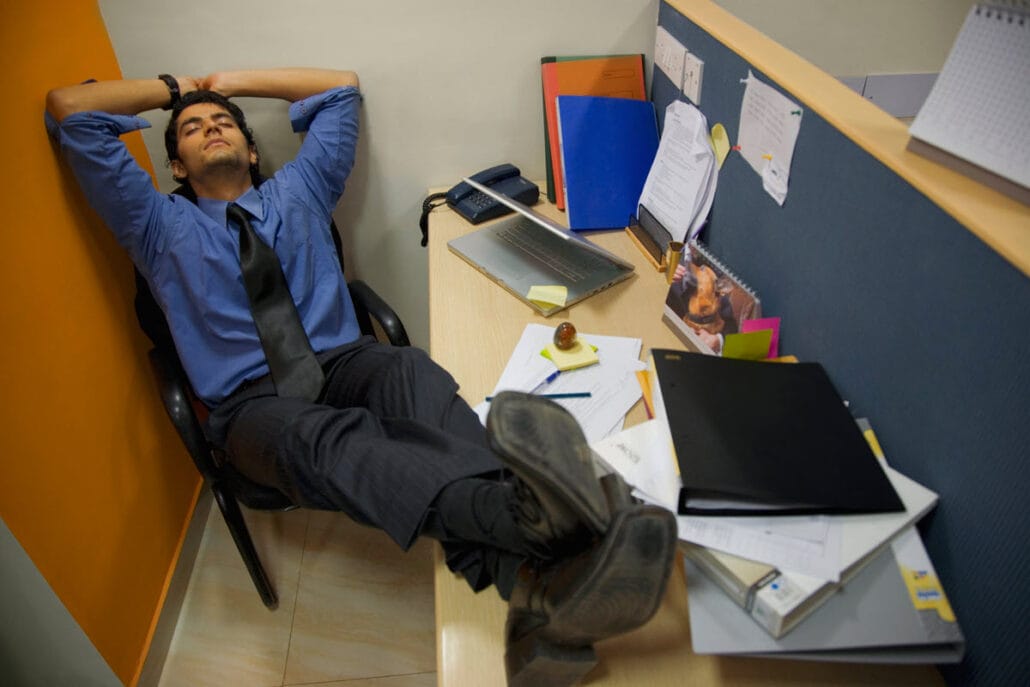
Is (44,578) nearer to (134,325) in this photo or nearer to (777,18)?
(134,325)

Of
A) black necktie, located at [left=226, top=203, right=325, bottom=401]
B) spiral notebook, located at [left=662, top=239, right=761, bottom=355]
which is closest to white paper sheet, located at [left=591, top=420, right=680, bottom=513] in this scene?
spiral notebook, located at [left=662, top=239, right=761, bottom=355]

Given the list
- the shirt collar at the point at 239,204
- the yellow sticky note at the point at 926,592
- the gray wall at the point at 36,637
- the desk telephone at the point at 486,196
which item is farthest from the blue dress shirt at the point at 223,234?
the yellow sticky note at the point at 926,592

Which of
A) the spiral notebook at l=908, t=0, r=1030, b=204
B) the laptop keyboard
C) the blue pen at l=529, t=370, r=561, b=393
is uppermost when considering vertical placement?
the spiral notebook at l=908, t=0, r=1030, b=204

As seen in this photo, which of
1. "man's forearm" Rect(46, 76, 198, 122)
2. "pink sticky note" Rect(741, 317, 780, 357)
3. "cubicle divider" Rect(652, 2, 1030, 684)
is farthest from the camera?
"man's forearm" Rect(46, 76, 198, 122)

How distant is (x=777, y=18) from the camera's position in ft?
5.45

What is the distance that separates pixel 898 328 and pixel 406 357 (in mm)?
892

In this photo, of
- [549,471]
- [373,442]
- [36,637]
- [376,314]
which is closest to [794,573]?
[549,471]

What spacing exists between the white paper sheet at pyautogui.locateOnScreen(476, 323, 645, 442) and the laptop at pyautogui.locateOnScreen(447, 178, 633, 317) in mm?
131

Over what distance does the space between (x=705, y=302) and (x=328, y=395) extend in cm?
86

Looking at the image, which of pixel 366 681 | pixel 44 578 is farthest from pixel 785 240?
pixel 44 578

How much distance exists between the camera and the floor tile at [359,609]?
154 centimetres

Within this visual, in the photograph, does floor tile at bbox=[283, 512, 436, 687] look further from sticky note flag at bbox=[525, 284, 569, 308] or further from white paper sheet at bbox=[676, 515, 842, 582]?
white paper sheet at bbox=[676, 515, 842, 582]

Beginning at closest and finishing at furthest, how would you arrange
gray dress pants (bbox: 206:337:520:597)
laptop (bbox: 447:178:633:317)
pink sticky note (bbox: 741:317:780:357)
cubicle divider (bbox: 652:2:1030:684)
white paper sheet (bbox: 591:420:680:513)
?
cubicle divider (bbox: 652:2:1030:684) < white paper sheet (bbox: 591:420:680:513) < gray dress pants (bbox: 206:337:520:597) < pink sticky note (bbox: 741:317:780:357) < laptop (bbox: 447:178:633:317)

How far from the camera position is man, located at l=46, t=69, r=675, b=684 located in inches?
29.1
